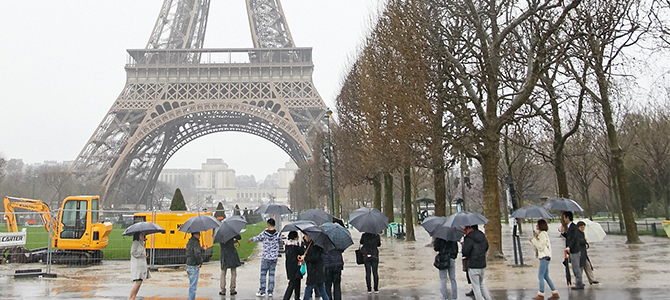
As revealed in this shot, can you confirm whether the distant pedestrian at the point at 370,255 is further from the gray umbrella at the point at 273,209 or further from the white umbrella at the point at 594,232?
the white umbrella at the point at 594,232

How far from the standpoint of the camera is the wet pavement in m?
11.3

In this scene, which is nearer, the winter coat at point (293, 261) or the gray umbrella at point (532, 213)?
the winter coat at point (293, 261)

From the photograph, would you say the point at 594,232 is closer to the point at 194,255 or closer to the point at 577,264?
the point at 577,264

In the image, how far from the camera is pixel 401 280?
44.9 ft

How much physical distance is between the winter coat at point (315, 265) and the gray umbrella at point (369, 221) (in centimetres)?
211

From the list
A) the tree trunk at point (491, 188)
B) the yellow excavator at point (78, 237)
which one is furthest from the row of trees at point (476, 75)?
the yellow excavator at point (78, 237)

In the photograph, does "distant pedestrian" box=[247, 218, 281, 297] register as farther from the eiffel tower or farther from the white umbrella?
the eiffel tower

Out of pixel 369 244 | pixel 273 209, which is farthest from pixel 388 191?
pixel 369 244

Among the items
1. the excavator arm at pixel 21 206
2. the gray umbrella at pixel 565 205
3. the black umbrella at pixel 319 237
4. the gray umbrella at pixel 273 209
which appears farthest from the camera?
the excavator arm at pixel 21 206

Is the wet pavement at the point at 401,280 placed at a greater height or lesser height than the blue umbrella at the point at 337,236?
lesser

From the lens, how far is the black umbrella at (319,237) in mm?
9117

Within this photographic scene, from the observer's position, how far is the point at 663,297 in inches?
390

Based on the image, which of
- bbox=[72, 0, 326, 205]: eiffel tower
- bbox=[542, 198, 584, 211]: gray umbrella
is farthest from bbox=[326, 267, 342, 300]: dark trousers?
bbox=[72, 0, 326, 205]: eiffel tower

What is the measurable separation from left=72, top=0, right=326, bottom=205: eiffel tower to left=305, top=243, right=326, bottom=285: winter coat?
41229mm
